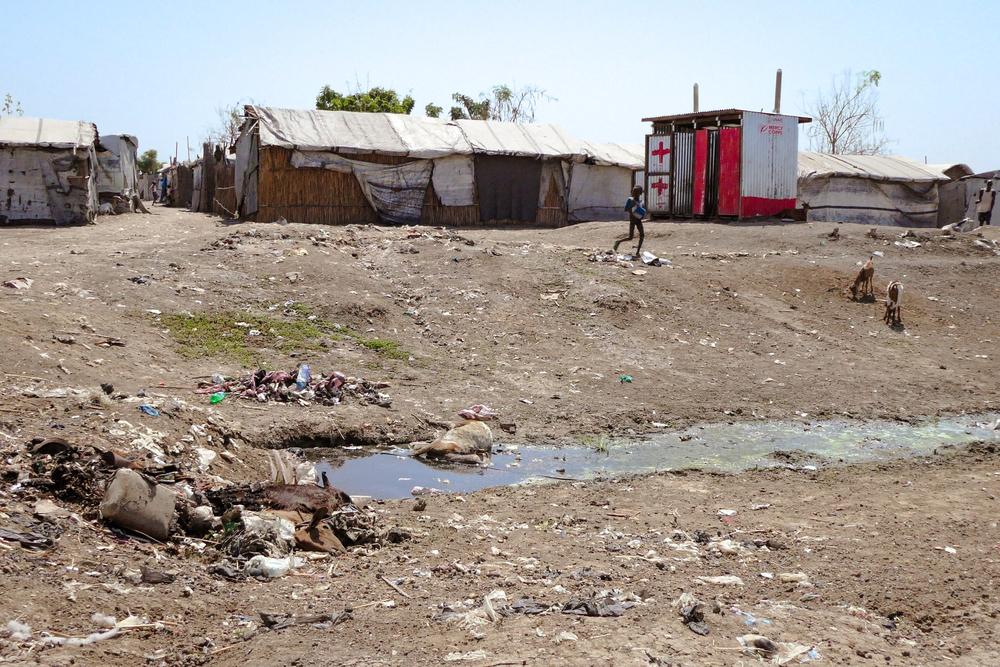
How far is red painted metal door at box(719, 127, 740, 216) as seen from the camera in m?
18.9

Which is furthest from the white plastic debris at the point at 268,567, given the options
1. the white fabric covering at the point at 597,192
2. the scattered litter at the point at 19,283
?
the white fabric covering at the point at 597,192

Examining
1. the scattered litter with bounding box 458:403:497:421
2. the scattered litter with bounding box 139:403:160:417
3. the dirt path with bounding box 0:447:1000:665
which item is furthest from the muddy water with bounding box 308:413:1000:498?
the scattered litter with bounding box 139:403:160:417

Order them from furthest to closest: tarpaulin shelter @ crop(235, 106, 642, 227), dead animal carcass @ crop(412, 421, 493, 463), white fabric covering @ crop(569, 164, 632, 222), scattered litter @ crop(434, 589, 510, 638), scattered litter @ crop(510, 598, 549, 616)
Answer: white fabric covering @ crop(569, 164, 632, 222)
tarpaulin shelter @ crop(235, 106, 642, 227)
dead animal carcass @ crop(412, 421, 493, 463)
scattered litter @ crop(510, 598, 549, 616)
scattered litter @ crop(434, 589, 510, 638)

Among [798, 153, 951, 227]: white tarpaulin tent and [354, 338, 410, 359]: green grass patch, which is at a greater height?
[798, 153, 951, 227]: white tarpaulin tent

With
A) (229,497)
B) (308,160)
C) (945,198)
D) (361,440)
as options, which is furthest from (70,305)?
(945,198)

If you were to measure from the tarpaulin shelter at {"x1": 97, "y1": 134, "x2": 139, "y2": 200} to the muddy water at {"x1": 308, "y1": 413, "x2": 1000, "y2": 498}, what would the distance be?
17220 mm

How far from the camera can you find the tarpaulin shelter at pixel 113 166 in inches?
876

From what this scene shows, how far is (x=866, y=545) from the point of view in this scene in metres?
5.36

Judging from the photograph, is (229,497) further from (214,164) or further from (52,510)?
(214,164)

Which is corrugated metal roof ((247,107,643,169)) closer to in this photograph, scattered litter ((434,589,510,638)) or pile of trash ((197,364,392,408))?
pile of trash ((197,364,392,408))

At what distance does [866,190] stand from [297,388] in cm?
1944

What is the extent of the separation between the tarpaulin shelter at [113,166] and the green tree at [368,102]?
7.39 m

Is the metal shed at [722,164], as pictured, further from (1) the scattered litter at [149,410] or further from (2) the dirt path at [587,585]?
(1) the scattered litter at [149,410]

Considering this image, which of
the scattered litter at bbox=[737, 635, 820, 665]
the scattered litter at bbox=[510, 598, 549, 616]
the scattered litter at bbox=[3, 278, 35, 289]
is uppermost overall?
the scattered litter at bbox=[3, 278, 35, 289]
